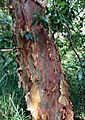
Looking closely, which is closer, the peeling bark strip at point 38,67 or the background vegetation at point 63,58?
the peeling bark strip at point 38,67

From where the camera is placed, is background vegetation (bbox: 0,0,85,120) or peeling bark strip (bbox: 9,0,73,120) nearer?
peeling bark strip (bbox: 9,0,73,120)

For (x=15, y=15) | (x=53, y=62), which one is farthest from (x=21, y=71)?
(x=15, y=15)

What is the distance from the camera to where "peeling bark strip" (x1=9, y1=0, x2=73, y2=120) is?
5.84ft

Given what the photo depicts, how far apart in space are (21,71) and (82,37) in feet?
3.88

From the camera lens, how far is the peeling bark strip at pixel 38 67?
1781 millimetres

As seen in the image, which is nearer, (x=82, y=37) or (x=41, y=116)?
(x=41, y=116)

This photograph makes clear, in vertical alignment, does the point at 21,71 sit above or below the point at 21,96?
above

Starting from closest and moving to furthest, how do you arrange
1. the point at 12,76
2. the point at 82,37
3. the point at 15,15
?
the point at 15,15 → the point at 82,37 → the point at 12,76

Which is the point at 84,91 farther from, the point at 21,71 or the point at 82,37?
the point at 21,71

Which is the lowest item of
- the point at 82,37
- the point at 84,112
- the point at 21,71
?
the point at 84,112

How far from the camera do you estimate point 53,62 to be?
5.96 ft

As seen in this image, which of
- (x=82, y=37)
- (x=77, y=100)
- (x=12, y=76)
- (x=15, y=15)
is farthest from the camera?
(x=77, y=100)

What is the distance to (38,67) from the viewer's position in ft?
5.88

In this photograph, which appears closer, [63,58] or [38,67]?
[38,67]
